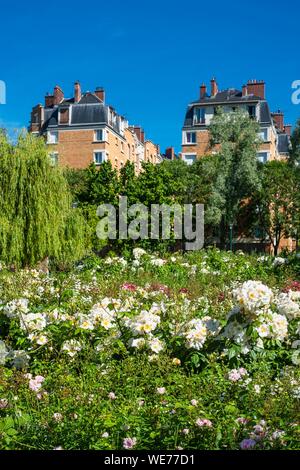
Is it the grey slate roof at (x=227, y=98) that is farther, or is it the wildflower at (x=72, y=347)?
the grey slate roof at (x=227, y=98)

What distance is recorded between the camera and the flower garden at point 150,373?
4.10 meters

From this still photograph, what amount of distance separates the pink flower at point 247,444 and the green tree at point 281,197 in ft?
124

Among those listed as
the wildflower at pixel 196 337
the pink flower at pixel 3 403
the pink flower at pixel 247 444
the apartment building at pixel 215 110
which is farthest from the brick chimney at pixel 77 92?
the pink flower at pixel 247 444

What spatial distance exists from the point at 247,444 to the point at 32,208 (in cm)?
1768

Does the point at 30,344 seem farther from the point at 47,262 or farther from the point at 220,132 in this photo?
the point at 220,132

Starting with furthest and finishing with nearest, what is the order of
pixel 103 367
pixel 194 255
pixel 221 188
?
pixel 221 188 → pixel 194 255 → pixel 103 367

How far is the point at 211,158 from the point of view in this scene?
44188 mm

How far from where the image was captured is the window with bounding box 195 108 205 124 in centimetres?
5753

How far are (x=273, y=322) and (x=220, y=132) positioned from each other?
3621 centimetres

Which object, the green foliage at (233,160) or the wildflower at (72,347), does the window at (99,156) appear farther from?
the wildflower at (72,347)

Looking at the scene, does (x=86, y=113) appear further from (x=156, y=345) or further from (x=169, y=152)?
(x=156, y=345)

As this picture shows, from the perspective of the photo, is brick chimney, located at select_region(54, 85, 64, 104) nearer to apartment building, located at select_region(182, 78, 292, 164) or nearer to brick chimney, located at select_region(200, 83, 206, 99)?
apartment building, located at select_region(182, 78, 292, 164)
